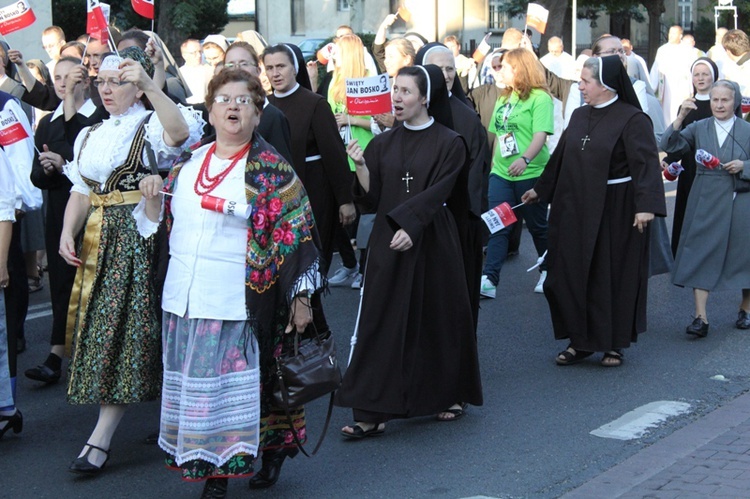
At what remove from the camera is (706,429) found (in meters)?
6.35

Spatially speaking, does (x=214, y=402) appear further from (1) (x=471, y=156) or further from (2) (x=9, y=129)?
(1) (x=471, y=156)

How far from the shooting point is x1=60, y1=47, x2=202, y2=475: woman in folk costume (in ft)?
18.2

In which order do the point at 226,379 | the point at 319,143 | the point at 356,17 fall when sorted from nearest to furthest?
the point at 226,379 → the point at 319,143 → the point at 356,17

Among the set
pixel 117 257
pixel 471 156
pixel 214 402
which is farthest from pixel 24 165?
pixel 214 402

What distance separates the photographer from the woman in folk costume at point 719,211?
873 cm

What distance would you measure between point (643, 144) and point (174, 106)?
3306 millimetres

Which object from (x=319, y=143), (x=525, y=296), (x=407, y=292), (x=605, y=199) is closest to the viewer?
(x=407, y=292)

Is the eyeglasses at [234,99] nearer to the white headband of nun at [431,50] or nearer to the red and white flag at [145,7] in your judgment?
the white headband of nun at [431,50]

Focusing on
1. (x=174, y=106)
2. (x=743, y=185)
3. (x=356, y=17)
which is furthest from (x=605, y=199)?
(x=356, y=17)

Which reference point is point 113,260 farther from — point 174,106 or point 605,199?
point 605,199

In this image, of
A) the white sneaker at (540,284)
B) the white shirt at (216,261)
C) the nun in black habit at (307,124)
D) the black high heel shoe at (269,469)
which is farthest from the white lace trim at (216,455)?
the white sneaker at (540,284)

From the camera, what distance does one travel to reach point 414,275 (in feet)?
20.6

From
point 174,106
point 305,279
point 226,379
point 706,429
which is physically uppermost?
point 174,106

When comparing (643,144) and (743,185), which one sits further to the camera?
(743,185)
